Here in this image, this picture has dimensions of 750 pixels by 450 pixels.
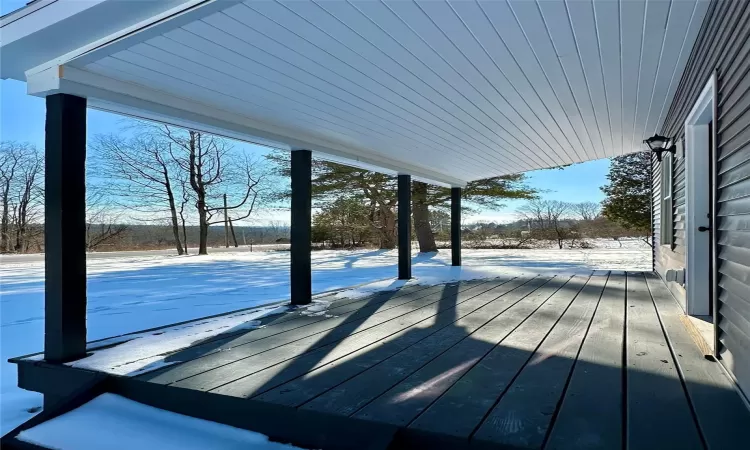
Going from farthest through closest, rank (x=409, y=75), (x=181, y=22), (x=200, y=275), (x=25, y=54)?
(x=200, y=275) < (x=409, y=75) < (x=25, y=54) < (x=181, y=22)

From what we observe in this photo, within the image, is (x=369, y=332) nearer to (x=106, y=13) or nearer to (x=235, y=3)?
(x=235, y=3)

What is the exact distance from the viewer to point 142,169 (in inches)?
526

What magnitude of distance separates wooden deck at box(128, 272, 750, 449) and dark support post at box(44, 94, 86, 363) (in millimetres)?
626

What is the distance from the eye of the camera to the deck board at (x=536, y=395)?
138 cm

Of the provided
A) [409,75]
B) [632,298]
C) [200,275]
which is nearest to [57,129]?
[409,75]

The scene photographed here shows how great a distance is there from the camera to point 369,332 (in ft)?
9.44

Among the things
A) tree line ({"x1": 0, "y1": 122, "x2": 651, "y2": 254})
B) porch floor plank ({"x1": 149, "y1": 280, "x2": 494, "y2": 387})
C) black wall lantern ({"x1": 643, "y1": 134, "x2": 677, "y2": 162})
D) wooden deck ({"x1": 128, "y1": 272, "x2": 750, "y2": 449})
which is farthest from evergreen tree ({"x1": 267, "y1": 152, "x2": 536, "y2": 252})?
wooden deck ({"x1": 128, "y1": 272, "x2": 750, "y2": 449})

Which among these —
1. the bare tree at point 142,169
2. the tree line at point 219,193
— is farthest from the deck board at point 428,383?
the bare tree at point 142,169

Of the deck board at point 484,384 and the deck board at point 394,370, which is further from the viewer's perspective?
the deck board at point 394,370

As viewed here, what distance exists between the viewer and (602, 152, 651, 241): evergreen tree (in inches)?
475

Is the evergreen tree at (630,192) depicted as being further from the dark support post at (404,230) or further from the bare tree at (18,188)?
the bare tree at (18,188)

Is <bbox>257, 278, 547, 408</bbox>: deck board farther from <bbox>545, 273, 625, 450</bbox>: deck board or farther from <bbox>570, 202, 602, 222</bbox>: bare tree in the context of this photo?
<bbox>570, 202, 602, 222</bbox>: bare tree

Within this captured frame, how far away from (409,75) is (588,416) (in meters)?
2.15

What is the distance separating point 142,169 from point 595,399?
14522mm
